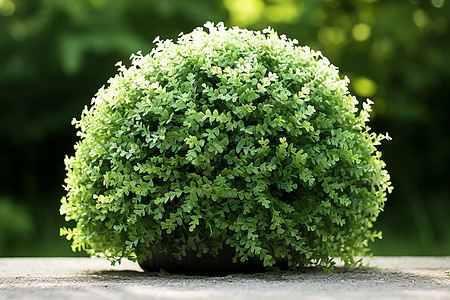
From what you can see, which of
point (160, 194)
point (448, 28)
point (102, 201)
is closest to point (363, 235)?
point (160, 194)

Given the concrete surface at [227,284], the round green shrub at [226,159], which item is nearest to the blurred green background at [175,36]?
the concrete surface at [227,284]

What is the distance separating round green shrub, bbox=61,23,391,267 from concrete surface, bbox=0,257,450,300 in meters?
0.27

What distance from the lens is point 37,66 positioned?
45.5 ft

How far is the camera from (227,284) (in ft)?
15.6

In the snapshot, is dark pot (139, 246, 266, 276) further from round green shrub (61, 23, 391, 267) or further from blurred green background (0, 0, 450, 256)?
blurred green background (0, 0, 450, 256)

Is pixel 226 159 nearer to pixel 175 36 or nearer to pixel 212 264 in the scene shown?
pixel 212 264

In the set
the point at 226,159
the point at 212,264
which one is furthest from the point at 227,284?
the point at 226,159

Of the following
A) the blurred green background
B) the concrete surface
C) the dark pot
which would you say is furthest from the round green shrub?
the blurred green background

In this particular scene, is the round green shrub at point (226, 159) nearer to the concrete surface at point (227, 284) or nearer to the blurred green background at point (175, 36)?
the concrete surface at point (227, 284)

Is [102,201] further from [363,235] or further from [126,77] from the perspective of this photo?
[363,235]

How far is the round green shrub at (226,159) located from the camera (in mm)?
5191

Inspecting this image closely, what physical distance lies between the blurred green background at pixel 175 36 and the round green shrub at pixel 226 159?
686 cm

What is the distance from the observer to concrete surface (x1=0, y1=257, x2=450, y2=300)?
4.14 metres

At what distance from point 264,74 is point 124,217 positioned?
5.74ft
